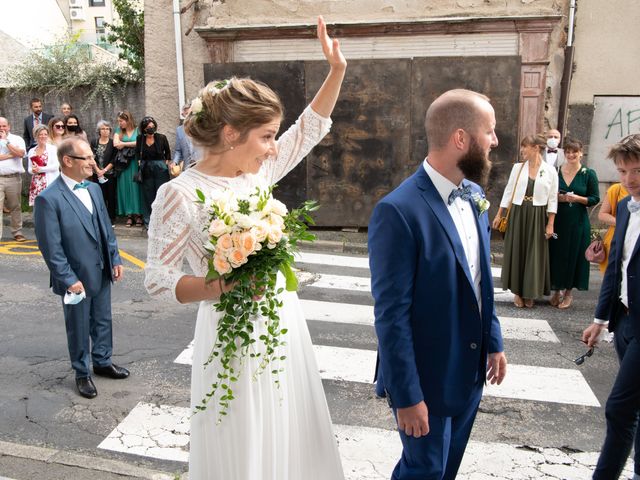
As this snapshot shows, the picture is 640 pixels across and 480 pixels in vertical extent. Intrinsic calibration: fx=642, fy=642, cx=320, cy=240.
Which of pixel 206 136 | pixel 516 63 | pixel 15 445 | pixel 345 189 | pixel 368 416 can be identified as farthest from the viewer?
pixel 345 189

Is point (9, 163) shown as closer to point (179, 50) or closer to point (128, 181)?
point (128, 181)

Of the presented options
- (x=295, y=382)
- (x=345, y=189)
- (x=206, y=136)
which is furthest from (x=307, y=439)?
(x=345, y=189)

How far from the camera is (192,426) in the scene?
2908mm

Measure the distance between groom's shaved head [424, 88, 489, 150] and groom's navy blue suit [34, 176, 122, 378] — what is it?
11.0 feet

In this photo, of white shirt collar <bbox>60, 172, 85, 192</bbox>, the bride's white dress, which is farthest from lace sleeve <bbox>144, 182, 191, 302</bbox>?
white shirt collar <bbox>60, 172, 85, 192</bbox>

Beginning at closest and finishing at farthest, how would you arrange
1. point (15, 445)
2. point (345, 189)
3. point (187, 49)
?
point (15, 445), point (345, 189), point (187, 49)

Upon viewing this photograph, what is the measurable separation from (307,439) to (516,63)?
31.7 feet

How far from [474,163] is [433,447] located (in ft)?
4.14

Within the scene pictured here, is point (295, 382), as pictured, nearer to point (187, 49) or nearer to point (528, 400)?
point (528, 400)

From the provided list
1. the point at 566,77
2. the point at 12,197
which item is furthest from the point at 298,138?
the point at 566,77

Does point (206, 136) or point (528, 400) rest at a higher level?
point (206, 136)

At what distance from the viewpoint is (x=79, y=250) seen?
5078 mm

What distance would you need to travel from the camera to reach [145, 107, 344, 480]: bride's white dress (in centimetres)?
272

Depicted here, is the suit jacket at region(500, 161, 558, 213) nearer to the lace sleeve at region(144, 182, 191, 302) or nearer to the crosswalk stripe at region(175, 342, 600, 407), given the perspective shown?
the crosswalk stripe at region(175, 342, 600, 407)
